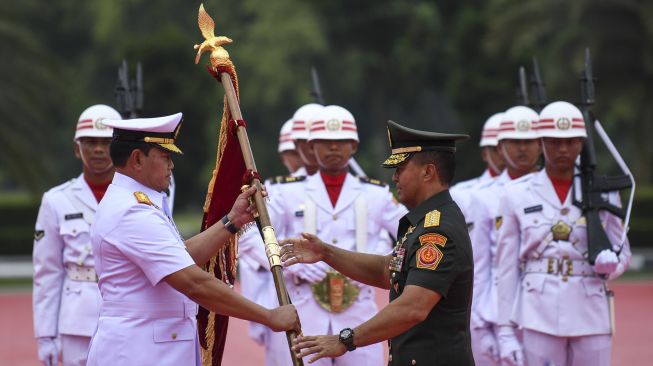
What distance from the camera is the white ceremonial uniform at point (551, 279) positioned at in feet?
26.7

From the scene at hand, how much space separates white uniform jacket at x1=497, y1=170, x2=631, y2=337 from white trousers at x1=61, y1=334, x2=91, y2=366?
310cm

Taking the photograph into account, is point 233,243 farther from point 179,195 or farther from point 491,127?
point 179,195

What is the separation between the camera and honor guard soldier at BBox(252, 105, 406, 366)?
27.5 ft

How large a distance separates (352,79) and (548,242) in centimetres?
3849

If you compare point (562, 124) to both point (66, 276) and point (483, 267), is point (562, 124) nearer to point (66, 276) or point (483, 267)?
point (483, 267)

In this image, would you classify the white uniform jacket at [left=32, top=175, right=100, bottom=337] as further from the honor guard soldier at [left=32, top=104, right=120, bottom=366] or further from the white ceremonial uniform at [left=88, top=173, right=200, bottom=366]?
the white ceremonial uniform at [left=88, top=173, right=200, bottom=366]

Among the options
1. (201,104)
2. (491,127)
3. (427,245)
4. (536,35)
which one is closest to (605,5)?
(536,35)

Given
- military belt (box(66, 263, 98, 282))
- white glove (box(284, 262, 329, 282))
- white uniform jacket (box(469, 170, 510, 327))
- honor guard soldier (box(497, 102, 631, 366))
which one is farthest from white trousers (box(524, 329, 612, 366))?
military belt (box(66, 263, 98, 282))

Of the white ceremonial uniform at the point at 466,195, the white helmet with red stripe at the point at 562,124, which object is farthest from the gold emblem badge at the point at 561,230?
the white ceremonial uniform at the point at 466,195

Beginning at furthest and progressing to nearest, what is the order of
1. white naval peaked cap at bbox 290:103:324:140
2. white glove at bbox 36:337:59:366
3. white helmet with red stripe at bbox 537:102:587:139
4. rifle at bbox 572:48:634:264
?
white naval peaked cap at bbox 290:103:324:140, white glove at bbox 36:337:59:366, white helmet with red stripe at bbox 537:102:587:139, rifle at bbox 572:48:634:264

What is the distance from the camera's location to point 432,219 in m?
5.75

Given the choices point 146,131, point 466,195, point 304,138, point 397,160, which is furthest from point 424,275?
point 466,195

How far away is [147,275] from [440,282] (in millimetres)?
1527

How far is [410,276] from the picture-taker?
5.66 metres
